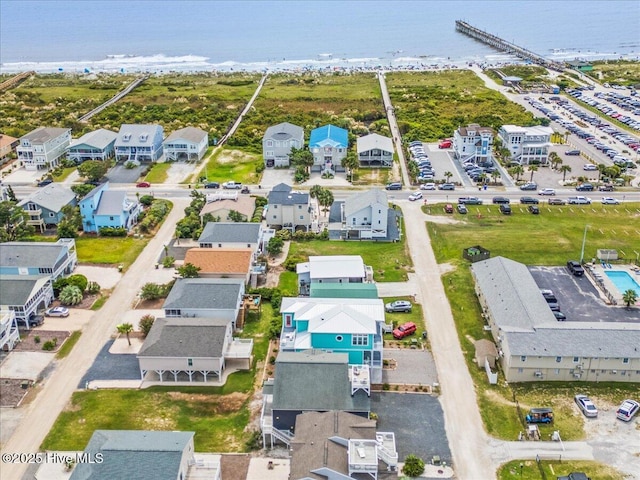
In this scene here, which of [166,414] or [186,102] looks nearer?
[166,414]

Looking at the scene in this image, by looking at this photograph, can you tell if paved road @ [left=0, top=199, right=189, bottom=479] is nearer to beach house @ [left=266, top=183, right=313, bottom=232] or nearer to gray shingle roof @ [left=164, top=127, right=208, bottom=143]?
beach house @ [left=266, top=183, right=313, bottom=232]

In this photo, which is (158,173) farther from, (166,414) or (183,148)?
(166,414)

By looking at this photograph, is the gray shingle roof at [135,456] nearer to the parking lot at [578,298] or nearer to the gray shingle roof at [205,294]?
the gray shingle roof at [205,294]

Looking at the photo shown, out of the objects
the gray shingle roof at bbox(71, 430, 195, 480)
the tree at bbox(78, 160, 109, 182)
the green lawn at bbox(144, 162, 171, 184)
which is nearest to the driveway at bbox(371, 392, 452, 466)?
the gray shingle roof at bbox(71, 430, 195, 480)

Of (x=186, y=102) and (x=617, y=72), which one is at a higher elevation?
(x=617, y=72)

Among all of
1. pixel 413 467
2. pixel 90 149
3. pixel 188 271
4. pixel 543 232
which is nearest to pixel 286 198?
pixel 188 271

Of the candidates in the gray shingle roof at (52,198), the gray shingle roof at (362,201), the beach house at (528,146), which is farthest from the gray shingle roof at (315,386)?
the beach house at (528,146)

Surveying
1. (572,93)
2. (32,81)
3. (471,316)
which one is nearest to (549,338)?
(471,316)
